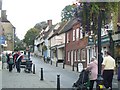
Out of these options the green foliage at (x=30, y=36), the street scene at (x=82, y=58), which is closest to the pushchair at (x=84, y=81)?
the street scene at (x=82, y=58)

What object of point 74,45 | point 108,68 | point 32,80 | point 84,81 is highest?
point 74,45

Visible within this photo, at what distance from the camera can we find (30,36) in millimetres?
136250

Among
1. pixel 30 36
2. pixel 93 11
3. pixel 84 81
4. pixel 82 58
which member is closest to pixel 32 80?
pixel 84 81

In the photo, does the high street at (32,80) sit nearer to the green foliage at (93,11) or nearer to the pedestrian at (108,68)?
the pedestrian at (108,68)

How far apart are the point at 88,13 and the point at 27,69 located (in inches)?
686

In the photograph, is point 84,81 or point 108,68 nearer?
point 108,68

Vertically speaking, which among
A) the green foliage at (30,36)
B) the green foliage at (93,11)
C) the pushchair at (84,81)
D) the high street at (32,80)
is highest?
the green foliage at (30,36)

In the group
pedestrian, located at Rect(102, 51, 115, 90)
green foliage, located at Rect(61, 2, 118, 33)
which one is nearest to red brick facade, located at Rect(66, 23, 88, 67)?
pedestrian, located at Rect(102, 51, 115, 90)

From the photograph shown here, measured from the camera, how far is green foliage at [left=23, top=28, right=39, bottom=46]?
5203 inches

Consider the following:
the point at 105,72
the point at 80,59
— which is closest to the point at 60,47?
the point at 80,59

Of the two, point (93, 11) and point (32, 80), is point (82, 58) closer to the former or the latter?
point (32, 80)

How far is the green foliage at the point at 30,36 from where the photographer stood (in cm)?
13215

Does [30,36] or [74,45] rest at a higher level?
[30,36]

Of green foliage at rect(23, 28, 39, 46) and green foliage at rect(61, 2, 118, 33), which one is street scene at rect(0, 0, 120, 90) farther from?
green foliage at rect(23, 28, 39, 46)
